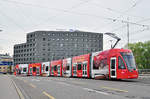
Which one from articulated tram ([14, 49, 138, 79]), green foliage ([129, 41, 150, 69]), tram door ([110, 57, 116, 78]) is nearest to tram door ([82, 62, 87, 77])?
articulated tram ([14, 49, 138, 79])

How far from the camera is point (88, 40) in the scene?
→ 119938 millimetres

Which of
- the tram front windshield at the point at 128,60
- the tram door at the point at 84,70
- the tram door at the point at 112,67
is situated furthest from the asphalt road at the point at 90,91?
the tram door at the point at 84,70

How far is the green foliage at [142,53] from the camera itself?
68.9 metres

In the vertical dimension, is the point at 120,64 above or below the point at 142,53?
below

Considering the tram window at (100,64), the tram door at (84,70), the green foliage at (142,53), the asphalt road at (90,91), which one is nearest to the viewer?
the asphalt road at (90,91)

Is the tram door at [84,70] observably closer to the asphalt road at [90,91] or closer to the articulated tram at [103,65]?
the articulated tram at [103,65]

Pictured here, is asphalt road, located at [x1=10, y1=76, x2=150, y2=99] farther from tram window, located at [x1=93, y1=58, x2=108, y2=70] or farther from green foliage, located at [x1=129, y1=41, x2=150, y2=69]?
green foliage, located at [x1=129, y1=41, x2=150, y2=69]

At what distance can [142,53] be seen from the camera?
231 ft

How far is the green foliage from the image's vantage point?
68875 millimetres

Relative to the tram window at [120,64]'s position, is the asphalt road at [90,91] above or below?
below

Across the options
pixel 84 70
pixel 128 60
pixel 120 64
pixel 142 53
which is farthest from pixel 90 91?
pixel 142 53

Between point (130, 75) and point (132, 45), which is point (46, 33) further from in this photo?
point (130, 75)

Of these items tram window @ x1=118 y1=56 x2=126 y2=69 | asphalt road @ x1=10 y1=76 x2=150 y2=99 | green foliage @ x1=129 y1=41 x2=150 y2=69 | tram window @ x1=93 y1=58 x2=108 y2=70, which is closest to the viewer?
asphalt road @ x1=10 y1=76 x2=150 y2=99

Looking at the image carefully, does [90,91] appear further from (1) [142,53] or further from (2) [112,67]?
(1) [142,53]
